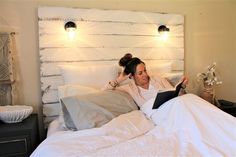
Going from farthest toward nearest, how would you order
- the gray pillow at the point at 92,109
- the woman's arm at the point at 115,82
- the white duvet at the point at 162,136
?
1. the woman's arm at the point at 115,82
2. the gray pillow at the point at 92,109
3. the white duvet at the point at 162,136

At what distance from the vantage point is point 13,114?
6.34ft

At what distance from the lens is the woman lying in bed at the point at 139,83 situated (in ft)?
7.26

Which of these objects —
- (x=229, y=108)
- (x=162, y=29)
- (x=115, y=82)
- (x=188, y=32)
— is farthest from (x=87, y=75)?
(x=229, y=108)

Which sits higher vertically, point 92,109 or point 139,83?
point 139,83

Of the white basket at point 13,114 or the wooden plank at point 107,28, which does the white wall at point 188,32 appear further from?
the white basket at point 13,114

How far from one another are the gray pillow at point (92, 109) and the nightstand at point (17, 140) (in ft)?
1.09

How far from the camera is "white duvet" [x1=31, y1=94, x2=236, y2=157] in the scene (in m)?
1.30

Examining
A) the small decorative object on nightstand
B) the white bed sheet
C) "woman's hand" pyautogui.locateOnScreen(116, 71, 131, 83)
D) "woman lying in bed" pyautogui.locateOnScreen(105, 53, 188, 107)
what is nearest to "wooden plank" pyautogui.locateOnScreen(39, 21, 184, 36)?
"woman lying in bed" pyautogui.locateOnScreen(105, 53, 188, 107)

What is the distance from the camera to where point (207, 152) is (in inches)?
49.3

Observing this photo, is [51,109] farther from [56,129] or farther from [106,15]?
[106,15]

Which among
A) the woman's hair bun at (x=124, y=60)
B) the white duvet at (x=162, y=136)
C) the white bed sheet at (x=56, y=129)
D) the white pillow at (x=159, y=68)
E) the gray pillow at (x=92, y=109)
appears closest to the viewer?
the white duvet at (x=162, y=136)

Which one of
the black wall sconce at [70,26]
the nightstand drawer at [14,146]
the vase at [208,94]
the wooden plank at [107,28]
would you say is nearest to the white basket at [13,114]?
the nightstand drawer at [14,146]

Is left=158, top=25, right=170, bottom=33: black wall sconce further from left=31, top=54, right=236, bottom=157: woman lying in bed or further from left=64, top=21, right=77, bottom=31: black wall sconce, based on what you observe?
left=31, top=54, right=236, bottom=157: woman lying in bed

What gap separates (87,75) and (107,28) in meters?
0.63
